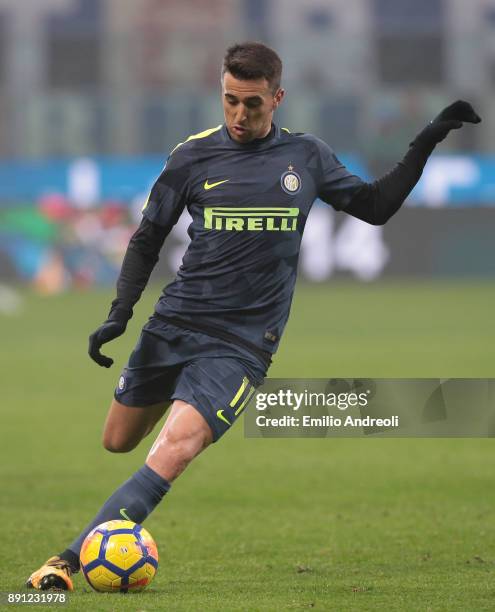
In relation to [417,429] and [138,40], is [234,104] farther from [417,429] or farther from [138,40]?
[138,40]

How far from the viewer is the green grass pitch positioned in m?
6.25

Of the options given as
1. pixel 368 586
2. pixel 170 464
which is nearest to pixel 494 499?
pixel 368 586

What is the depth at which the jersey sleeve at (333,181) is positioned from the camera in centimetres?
645

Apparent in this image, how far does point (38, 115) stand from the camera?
38031mm

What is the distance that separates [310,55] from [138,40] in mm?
4982

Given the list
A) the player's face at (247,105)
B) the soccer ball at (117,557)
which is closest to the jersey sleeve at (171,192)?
the player's face at (247,105)

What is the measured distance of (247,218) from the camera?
6.24 metres

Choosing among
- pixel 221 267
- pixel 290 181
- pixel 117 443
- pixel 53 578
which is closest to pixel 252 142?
pixel 290 181

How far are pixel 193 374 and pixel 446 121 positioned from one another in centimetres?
160

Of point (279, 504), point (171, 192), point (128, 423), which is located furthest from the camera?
point (279, 504)

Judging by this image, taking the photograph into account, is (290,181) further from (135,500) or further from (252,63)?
(135,500)

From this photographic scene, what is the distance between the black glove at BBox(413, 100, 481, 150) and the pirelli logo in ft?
2.45

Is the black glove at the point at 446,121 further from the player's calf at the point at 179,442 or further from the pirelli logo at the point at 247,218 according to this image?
the player's calf at the point at 179,442

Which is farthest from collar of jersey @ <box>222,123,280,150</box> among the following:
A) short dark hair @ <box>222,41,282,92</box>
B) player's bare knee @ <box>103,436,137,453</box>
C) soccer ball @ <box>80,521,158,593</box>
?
Answer: soccer ball @ <box>80,521,158,593</box>
